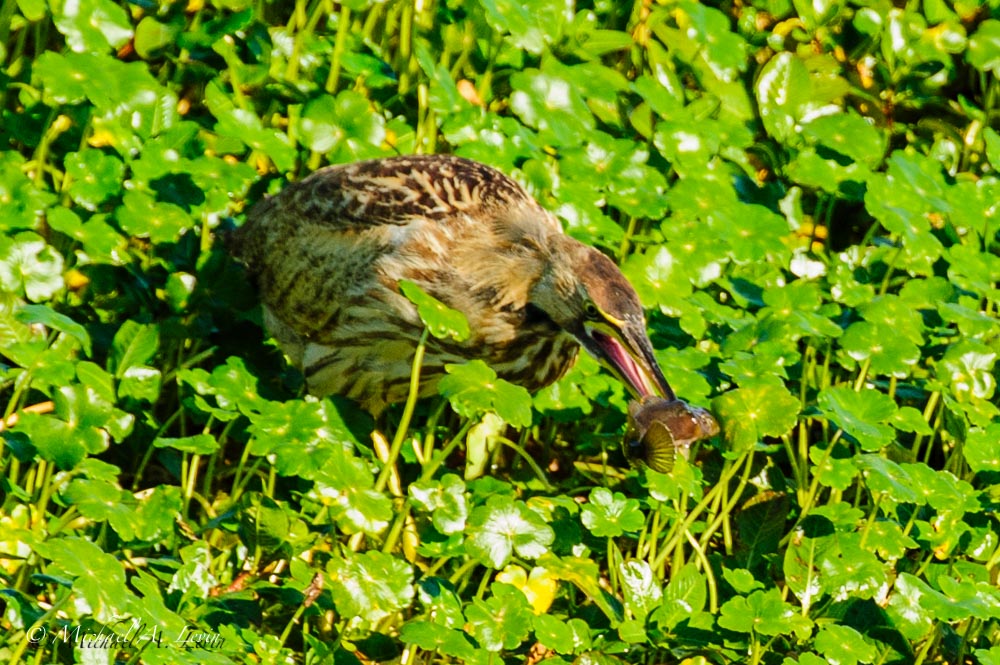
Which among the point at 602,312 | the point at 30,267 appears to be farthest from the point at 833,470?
the point at 30,267

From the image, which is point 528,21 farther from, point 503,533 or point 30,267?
point 503,533

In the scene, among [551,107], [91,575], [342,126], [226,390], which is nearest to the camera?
[91,575]

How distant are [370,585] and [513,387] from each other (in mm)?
592

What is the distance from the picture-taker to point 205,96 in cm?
531

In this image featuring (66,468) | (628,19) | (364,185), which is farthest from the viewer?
(628,19)

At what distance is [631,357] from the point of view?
4.40 metres

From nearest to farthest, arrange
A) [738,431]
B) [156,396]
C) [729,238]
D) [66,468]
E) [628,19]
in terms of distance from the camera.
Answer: [66,468] → [738,431] → [156,396] → [729,238] → [628,19]

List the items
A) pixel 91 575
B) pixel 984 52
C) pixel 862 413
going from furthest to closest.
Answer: pixel 984 52, pixel 862 413, pixel 91 575

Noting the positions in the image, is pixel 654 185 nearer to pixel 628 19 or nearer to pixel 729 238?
pixel 729 238

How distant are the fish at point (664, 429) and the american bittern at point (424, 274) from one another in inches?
12.4

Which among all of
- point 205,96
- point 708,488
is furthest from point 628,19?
point 708,488

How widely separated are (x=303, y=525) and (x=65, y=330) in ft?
2.48

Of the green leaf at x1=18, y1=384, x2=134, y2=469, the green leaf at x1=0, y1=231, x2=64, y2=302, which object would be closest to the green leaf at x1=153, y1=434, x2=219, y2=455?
the green leaf at x1=18, y1=384, x2=134, y2=469

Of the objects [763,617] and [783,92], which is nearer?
[763,617]
